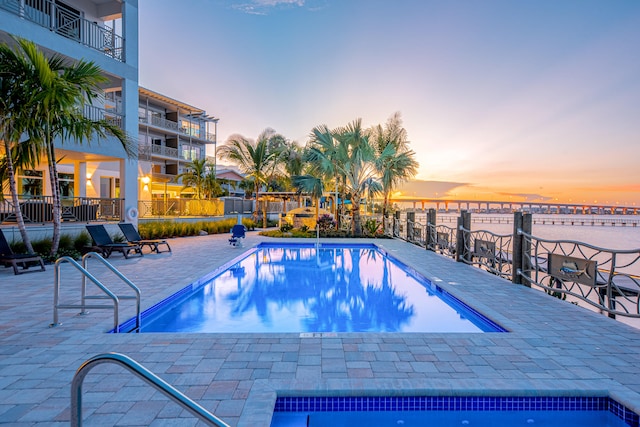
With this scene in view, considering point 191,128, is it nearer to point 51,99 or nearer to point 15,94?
point 15,94

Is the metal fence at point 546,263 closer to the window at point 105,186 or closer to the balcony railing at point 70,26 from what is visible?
the balcony railing at point 70,26

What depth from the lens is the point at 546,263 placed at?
1043cm

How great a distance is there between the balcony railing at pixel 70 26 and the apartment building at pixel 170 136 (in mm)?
12461

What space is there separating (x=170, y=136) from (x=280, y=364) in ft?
100

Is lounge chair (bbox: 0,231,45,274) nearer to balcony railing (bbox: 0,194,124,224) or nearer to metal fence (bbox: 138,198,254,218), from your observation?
balcony railing (bbox: 0,194,124,224)

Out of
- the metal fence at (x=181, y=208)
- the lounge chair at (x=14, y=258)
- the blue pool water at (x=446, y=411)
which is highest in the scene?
the metal fence at (x=181, y=208)

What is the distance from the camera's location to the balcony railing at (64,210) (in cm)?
1088

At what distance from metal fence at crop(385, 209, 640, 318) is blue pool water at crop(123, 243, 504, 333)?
1902 mm

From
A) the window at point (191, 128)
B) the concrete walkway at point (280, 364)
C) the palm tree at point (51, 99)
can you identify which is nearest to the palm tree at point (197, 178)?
the window at point (191, 128)

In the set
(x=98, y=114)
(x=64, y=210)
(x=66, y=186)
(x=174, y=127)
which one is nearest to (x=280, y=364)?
(x=64, y=210)

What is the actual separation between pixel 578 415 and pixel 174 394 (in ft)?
11.2

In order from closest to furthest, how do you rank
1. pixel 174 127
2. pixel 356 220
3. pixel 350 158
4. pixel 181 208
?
pixel 350 158
pixel 356 220
pixel 181 208
pixel 174 127

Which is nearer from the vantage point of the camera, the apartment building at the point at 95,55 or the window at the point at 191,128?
the apartment building at the point at 95,55

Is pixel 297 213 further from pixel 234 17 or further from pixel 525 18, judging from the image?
pixel 525 18
